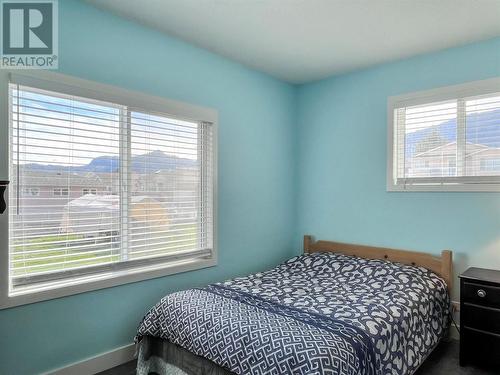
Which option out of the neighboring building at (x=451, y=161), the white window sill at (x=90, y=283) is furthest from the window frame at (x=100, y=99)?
the neighboring building at (x=451, y=161)

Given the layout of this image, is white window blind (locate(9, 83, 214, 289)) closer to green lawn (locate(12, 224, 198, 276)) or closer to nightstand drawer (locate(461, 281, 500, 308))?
green lawn (locate(12, 224, 198, 276))

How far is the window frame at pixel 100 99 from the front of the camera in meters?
1.90

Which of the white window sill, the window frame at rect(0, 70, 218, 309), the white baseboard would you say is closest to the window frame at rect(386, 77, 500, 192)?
the window frame at rect(0, 70, 218, 309)

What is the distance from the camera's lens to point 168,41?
268cm

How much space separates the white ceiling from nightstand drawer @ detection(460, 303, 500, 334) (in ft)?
6.87

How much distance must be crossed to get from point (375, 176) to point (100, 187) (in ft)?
8.31

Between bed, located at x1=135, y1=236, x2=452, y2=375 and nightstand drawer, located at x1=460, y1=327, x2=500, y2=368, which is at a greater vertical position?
bed, located at x1=135, y1=236, x2=452, y2=375

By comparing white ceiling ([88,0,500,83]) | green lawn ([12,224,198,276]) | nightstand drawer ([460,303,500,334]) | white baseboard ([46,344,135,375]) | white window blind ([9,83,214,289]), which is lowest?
white baseboard ([46,344,135,375])

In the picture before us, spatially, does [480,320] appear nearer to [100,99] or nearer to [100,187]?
[100,187]

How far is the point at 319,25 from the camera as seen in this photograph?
2.50m

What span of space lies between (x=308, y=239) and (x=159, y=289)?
1768 mm

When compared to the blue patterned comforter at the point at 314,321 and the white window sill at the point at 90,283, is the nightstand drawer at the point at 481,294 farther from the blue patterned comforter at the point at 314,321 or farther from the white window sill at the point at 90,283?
the white window sill at the point at 90,283

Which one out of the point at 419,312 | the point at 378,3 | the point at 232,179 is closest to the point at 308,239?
→ the point at 232,179

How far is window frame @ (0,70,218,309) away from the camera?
1.90 m
